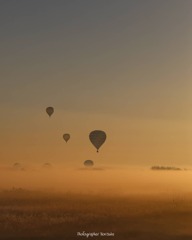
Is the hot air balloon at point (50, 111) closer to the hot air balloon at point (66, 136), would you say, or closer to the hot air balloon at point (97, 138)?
the hot air balloon at point (66, 136)

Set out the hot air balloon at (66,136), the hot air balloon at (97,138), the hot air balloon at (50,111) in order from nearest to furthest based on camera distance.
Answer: the hot air balloon at (97,138) < the hot air balloon at (50,111) < the hot air balloon at (66,136)

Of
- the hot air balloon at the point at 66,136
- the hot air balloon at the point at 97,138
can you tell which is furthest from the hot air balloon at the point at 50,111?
the hot air balloon at the point at 97,138

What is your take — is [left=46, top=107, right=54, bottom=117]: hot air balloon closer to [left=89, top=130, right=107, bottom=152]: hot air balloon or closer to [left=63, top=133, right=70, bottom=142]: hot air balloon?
[left=63, top=133, right=70, bottom=142]: hot air balloon

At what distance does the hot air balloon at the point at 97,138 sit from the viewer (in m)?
102

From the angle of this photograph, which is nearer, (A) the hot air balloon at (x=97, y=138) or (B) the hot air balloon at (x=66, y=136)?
(A) the hot air balloon at (x=97, y=138)

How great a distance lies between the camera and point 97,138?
103562 millimetres

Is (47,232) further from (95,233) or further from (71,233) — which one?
(95,233)

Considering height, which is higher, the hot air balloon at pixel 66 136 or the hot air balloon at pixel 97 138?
the hot air balloon at pixel 66 136

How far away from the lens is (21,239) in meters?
59.6

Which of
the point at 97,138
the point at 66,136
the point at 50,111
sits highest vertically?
the point at 50,111

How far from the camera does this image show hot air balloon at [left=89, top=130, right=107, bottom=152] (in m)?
102

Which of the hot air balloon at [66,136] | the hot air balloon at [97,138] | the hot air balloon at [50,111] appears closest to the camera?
the hot air balloon at [97,138]

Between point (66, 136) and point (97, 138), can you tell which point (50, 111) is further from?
point (97, 138)

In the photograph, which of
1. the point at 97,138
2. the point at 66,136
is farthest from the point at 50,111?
the point at 97,138
